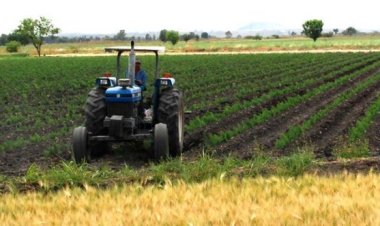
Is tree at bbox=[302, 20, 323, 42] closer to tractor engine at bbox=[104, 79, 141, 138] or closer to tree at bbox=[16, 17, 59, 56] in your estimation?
tree at bbox=[16, 17, 59, 56]

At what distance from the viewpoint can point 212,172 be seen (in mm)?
6418

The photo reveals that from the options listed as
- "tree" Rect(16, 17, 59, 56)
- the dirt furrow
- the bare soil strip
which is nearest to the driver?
the dirt furrow

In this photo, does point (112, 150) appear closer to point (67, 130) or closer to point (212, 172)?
point (67, 130)

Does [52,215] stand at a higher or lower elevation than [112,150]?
higher

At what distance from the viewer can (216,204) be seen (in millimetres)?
4691

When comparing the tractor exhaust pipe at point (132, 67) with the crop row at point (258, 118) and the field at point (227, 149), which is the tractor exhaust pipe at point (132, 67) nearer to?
the field at point (227, 149)

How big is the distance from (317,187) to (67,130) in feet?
30.3

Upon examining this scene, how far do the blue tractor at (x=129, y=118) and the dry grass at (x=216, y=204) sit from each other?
14.2 ft

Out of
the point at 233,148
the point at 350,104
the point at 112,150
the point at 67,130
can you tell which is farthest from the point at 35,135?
the point at 350,104

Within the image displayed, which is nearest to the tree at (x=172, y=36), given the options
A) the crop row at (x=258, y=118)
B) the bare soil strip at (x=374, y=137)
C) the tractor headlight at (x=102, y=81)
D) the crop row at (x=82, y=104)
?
the crop row at (x=82, y=104)

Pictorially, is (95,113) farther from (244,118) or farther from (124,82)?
(244,118)

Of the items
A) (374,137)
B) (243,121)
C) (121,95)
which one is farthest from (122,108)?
(374,137)

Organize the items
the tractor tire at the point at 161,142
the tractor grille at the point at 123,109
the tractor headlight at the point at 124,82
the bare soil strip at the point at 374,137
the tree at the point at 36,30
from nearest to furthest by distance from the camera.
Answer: the tractor tire at the point at 161,142, the tractor headlight at the point at 124,82, the tractor grille at the point at 123,109, the bare soil strip at the point at 374,137, the tree at the point at 36,30

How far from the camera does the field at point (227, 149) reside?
16.7ft
